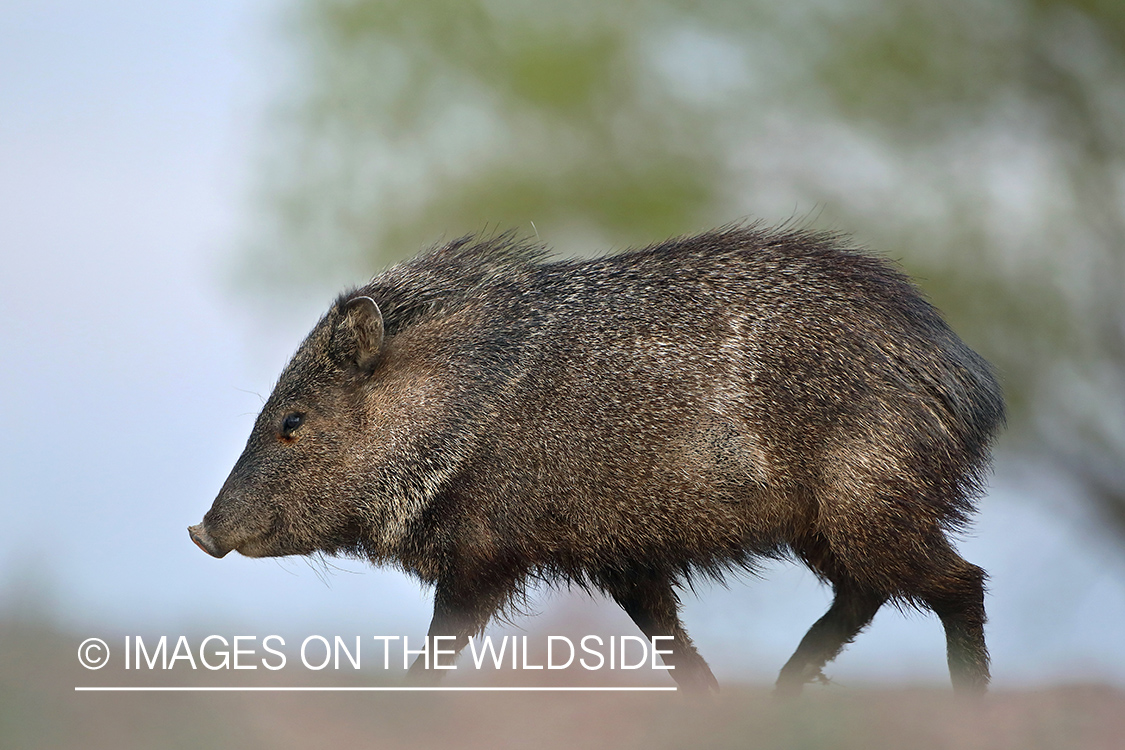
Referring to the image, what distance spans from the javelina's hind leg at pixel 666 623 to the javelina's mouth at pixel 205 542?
1666mm

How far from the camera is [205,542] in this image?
5.48 m

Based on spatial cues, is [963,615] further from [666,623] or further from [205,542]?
[205,542]

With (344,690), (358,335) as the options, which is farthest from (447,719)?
(358,335)

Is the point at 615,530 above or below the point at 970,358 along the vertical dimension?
below

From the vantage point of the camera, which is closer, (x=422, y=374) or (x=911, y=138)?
(x=422, y=374)

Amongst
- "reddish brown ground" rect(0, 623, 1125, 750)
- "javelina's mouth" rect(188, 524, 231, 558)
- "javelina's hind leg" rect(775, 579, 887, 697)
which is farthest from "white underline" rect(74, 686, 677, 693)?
"javelina's mouth" rect(188, 524, 231, 558)

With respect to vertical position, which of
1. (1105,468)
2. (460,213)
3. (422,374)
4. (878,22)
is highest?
(878,22)

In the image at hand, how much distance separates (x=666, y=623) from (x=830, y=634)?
72 centimetres

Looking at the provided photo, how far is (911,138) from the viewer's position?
13344 mm

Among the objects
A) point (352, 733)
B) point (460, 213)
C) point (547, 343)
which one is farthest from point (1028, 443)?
point (352, 733)

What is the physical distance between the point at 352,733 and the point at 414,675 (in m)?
1.35

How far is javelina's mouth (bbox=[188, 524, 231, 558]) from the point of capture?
5480 millimetres

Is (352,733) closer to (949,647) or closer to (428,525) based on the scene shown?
(428,525)

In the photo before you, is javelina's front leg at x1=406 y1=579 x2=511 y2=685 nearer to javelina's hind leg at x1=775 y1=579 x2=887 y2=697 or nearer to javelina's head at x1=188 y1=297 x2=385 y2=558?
javelina's head at x1=188 y1=297 x2=385 y2=558
